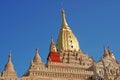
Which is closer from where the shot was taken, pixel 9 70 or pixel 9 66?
pixel 9 70

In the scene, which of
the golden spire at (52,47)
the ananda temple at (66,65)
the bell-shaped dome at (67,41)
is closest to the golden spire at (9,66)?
the ananda temple at (66,65)

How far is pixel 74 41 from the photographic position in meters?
88.8

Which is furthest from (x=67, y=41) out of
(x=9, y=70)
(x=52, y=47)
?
(x=9, y=70)

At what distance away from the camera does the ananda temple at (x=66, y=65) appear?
65.3m

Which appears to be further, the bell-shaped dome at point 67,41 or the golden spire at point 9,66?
the bell-shaped dome at point 67,41

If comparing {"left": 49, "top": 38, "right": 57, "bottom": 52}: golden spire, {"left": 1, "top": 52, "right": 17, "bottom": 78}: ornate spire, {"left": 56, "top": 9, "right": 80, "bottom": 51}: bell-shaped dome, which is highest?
{"left": 56, "top": 9, "right": 80, "bottom": 51}: bell-shaped dome

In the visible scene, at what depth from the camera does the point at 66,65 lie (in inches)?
2936

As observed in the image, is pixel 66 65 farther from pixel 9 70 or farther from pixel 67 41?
pixel 9 70

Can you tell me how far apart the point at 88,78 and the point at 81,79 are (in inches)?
97.9

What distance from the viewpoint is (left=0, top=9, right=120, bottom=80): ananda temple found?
6531cm

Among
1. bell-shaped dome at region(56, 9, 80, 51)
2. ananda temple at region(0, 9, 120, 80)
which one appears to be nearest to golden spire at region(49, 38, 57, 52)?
ananda temple at region(0, 9, 120, 80)

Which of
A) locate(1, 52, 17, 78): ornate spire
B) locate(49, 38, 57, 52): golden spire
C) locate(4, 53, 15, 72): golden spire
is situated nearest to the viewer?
Result: locate(1, 52, 17, 78): ornate spire

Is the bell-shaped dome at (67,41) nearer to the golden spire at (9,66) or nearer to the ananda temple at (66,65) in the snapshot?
the ananda temple at (66,65)

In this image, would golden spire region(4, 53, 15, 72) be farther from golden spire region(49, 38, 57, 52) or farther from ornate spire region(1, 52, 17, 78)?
golden spire region(49, 38, 57, 52)
